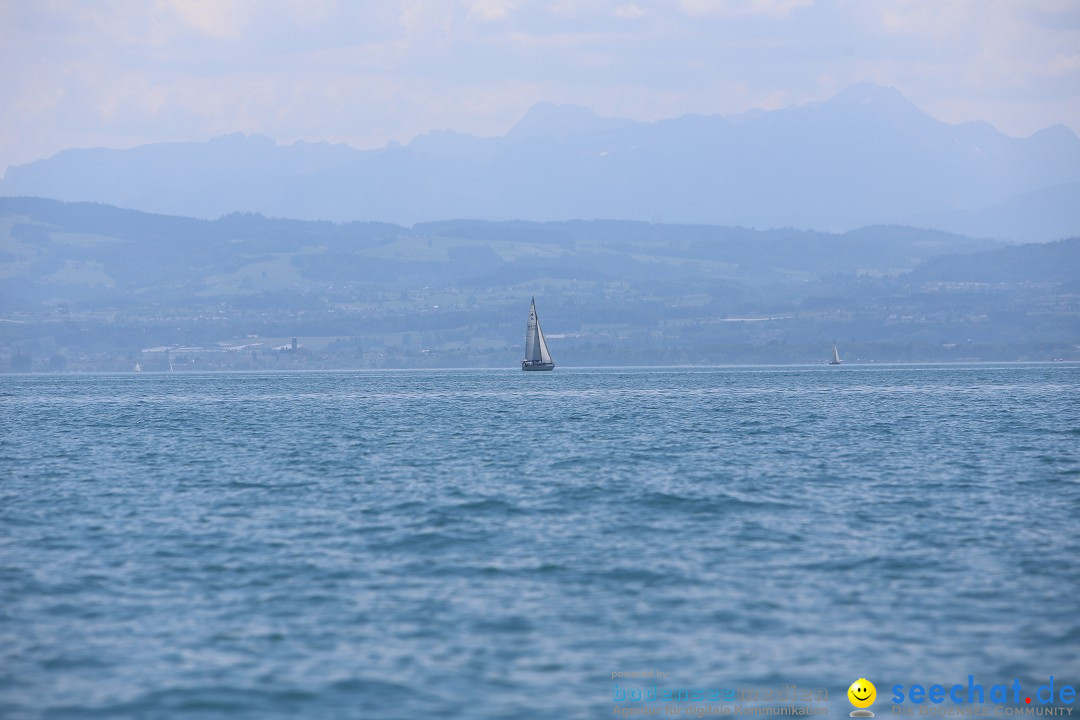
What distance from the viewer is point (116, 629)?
2812 centimetres

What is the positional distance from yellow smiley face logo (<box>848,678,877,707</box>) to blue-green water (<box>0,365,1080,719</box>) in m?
0.23

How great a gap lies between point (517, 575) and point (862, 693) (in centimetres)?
1189

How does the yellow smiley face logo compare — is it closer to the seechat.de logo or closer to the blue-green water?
the seechat.de logo

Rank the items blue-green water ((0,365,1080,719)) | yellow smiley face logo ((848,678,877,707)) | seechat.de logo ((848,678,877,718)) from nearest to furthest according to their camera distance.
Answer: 1. seechat.de logo ((848,678,877,718))
2. yellow smiley face logo ((848,678,877,707))
3. blue-green water ((0,365,1080,719))

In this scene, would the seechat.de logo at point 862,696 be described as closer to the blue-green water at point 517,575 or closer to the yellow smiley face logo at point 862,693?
the yellow smiley face logo at point 862,693

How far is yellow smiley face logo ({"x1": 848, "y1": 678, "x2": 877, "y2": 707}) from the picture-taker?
75.4 ft

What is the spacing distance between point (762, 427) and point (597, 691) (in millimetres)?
65243

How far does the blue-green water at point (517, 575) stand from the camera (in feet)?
79.9

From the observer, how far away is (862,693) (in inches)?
916

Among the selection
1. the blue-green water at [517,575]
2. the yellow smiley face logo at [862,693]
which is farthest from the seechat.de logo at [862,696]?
the blue-green water at [517,575]

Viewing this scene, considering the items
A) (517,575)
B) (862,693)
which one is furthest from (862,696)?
(517,575)

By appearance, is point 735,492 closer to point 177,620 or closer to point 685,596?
point 685,596

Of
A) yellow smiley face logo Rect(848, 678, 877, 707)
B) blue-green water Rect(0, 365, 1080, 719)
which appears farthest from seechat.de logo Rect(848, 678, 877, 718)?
blue-green water Rect(0, 365, 1080, 719)

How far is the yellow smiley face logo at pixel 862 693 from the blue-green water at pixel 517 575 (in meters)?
0.23
